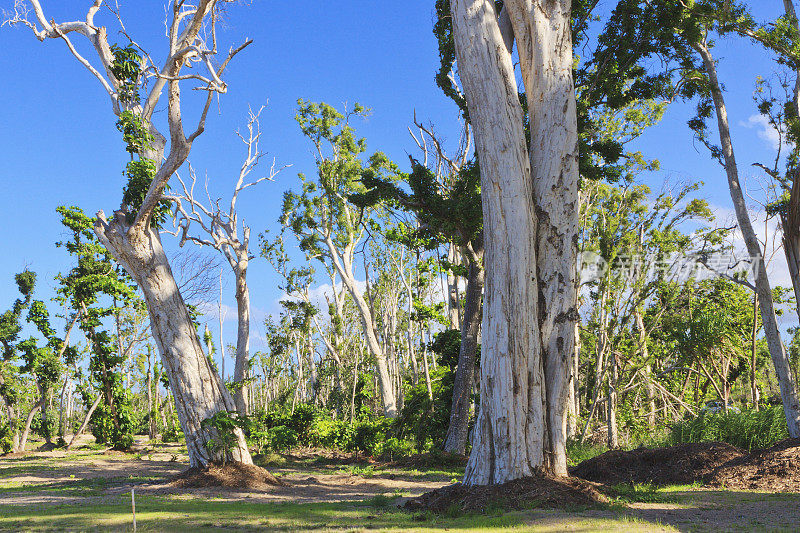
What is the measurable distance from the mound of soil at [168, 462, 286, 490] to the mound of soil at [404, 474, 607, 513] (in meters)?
3.91

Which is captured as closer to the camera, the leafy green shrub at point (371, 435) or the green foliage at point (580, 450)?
the green foliage at point (580, 450)

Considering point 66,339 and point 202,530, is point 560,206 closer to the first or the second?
point 202,530

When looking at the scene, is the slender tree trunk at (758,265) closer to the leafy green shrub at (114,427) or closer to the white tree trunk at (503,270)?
the white tree trunk at (503,270)

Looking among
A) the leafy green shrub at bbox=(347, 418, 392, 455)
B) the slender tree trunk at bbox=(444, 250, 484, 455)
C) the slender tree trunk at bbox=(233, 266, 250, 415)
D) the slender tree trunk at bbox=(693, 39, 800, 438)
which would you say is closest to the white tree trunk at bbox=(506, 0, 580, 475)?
the slender tree trunk at bbox=(693, 39, 800, 438)

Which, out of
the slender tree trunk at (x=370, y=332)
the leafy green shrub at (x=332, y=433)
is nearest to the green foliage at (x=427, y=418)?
the leafy green shrub at (x=332, y=433)

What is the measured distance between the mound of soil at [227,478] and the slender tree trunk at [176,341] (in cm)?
16

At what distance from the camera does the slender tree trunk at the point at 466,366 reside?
13219mm

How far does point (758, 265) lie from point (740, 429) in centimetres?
318

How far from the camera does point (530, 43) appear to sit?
7.81 m

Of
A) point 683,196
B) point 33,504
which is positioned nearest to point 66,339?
point 33,504

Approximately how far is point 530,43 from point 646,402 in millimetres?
14389

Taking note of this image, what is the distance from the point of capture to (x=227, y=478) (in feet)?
30.5

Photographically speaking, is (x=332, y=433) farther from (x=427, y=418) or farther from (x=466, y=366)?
(x=466, y=366)

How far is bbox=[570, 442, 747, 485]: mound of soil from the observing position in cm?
823
